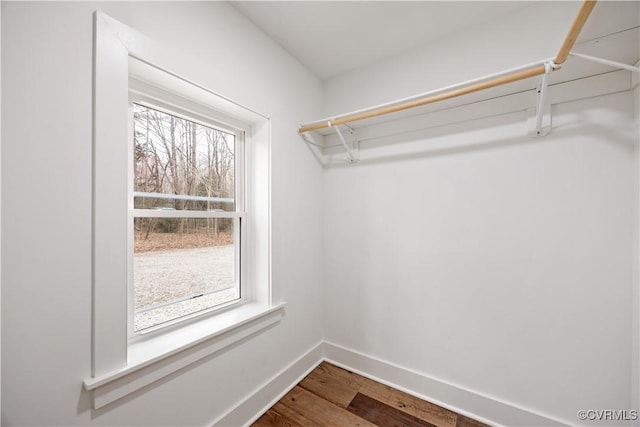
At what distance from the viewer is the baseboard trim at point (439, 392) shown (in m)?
1.40

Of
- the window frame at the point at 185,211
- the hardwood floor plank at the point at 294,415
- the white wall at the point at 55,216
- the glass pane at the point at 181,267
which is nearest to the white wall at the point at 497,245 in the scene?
the hardwood floor plank at the point at 294,415

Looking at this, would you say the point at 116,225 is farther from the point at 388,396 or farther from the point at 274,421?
the point at 388,396

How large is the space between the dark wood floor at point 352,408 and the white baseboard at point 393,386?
0.04m

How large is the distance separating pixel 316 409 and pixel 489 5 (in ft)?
8.49

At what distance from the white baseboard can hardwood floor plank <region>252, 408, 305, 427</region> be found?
0.10 ft

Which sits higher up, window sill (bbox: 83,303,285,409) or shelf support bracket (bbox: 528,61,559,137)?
shelf support bracket (bbox: 528,61,559,137)

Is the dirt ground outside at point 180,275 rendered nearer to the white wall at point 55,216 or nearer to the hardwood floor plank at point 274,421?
the white wall at point 55,216

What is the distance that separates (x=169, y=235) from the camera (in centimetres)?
133

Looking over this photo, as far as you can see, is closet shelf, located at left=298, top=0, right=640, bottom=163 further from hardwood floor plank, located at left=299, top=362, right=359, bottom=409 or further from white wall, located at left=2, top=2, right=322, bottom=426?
hardwood floor plank, located at left=299, top=362, right=359, bottom=409

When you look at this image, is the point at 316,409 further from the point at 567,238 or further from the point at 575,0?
the point at 575,0

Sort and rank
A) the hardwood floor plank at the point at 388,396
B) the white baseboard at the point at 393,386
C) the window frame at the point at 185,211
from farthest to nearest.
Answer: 1. the hardwood floor plank at the point at 388,396
2. the white baseboard at the point at 393,386
3. the window frame at the point at 185,211

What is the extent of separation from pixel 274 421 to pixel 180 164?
161cm

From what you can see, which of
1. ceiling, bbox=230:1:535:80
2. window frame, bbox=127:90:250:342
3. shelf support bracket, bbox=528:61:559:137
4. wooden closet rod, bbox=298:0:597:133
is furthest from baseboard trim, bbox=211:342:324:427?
ceiling, bbox=230:1:535:80

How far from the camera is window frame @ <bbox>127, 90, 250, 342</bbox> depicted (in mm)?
1168
